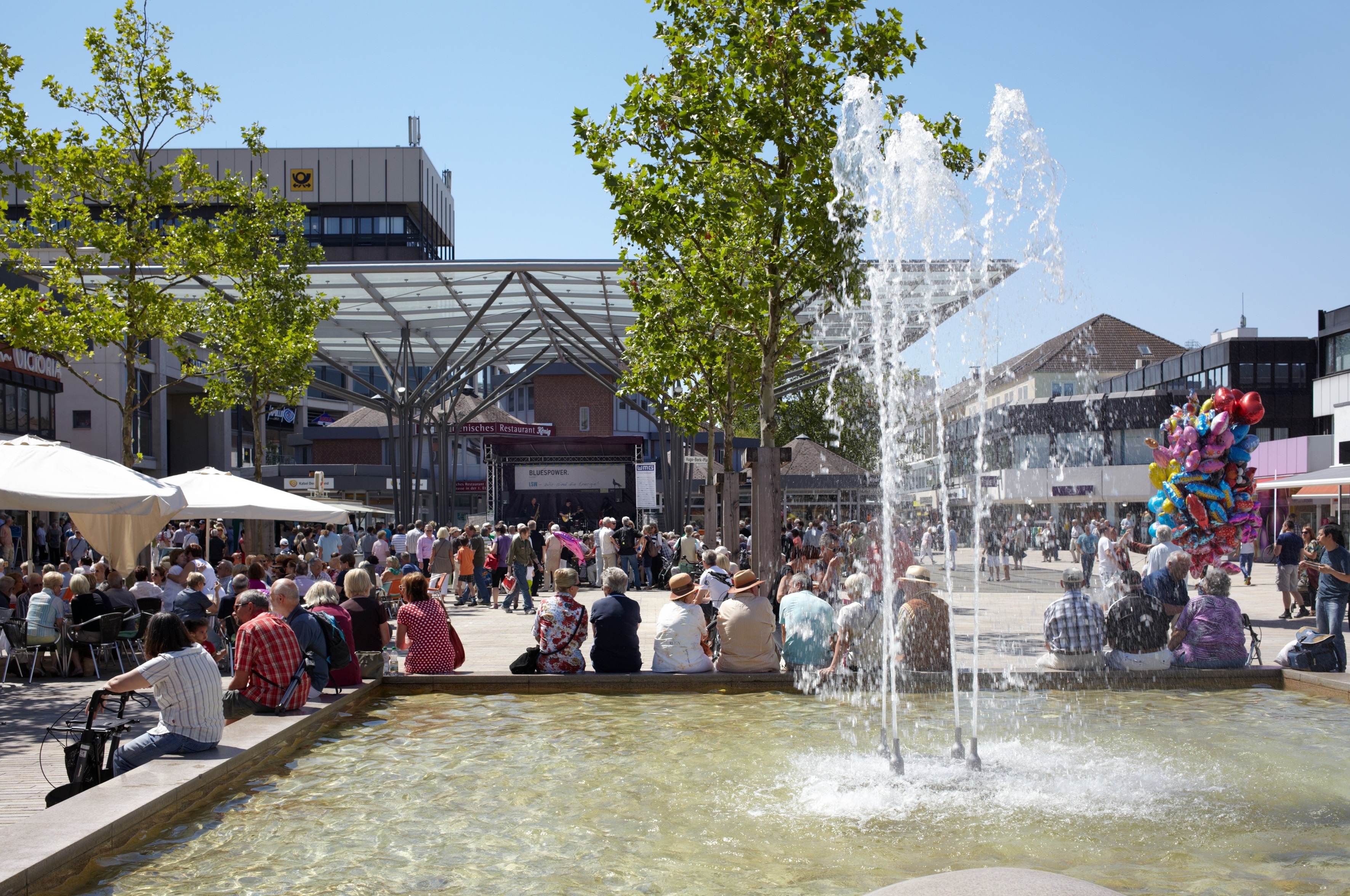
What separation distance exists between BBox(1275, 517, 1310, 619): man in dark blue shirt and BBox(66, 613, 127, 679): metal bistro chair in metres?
15.9

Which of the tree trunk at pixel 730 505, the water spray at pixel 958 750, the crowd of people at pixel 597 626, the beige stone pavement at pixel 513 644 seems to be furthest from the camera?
the tree trunk at pixel 730 505

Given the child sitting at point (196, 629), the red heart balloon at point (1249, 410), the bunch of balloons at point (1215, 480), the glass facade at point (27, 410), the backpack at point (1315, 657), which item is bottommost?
the backpack at point (1315, 657)

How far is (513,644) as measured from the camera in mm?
15359

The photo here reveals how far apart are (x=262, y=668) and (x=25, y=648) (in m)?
4.85

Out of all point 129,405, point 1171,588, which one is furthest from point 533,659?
point 129,405

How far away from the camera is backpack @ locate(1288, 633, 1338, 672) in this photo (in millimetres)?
10750

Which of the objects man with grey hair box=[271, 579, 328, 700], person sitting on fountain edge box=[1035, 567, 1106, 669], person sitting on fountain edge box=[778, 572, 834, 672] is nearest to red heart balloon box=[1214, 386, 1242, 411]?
person sitting on fountain edge box=[1035, 567, 1106, 669]

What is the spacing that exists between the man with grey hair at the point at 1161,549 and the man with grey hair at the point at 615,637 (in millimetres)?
7549

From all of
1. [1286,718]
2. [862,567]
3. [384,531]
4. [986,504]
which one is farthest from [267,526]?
[986,504]

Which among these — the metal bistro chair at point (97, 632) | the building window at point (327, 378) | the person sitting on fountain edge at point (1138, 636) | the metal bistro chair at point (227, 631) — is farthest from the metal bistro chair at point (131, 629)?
the building window at point (327, 378)

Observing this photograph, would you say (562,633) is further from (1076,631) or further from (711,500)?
(711,500)

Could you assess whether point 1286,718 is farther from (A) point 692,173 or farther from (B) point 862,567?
(B) point 862,567

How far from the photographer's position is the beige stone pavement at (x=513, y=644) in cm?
754

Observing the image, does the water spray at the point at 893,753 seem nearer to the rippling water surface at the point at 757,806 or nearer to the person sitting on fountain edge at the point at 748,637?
the rippling water surface at the point at 757,806
